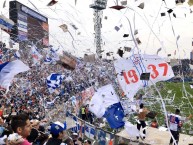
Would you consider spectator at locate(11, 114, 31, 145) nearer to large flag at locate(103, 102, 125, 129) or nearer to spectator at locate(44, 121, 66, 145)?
spectator at locate(44, 121, 66, 145)

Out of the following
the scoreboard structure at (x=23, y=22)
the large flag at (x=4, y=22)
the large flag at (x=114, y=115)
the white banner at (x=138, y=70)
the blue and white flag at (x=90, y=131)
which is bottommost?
the blue and white flag at (x=90, y=131)

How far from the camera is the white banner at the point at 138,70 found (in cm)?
855

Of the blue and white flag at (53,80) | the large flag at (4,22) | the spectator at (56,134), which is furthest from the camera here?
the blue and white flag at (53,80)

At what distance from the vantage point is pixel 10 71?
7.69m

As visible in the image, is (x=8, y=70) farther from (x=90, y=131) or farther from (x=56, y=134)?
(x=56, y=134)

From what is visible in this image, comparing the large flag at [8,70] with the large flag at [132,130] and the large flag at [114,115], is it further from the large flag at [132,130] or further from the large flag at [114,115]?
the large flag at [132,130]

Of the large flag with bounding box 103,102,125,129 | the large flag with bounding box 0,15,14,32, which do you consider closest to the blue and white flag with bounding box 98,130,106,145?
the large flag with bounding box 103,102,125,129

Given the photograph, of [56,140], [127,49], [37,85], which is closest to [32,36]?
[37,85]

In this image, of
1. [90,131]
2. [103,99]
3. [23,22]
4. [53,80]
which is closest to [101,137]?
[90,131]

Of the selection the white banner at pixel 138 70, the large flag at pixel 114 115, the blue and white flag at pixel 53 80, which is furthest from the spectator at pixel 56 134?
the blue and white flag at pixel 53 80

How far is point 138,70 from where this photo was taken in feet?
28.6

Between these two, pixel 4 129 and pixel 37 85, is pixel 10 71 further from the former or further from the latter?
pixel 37 85

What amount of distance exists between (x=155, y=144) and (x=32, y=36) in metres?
43.4

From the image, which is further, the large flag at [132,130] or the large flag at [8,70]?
the large flag at [132,130]
